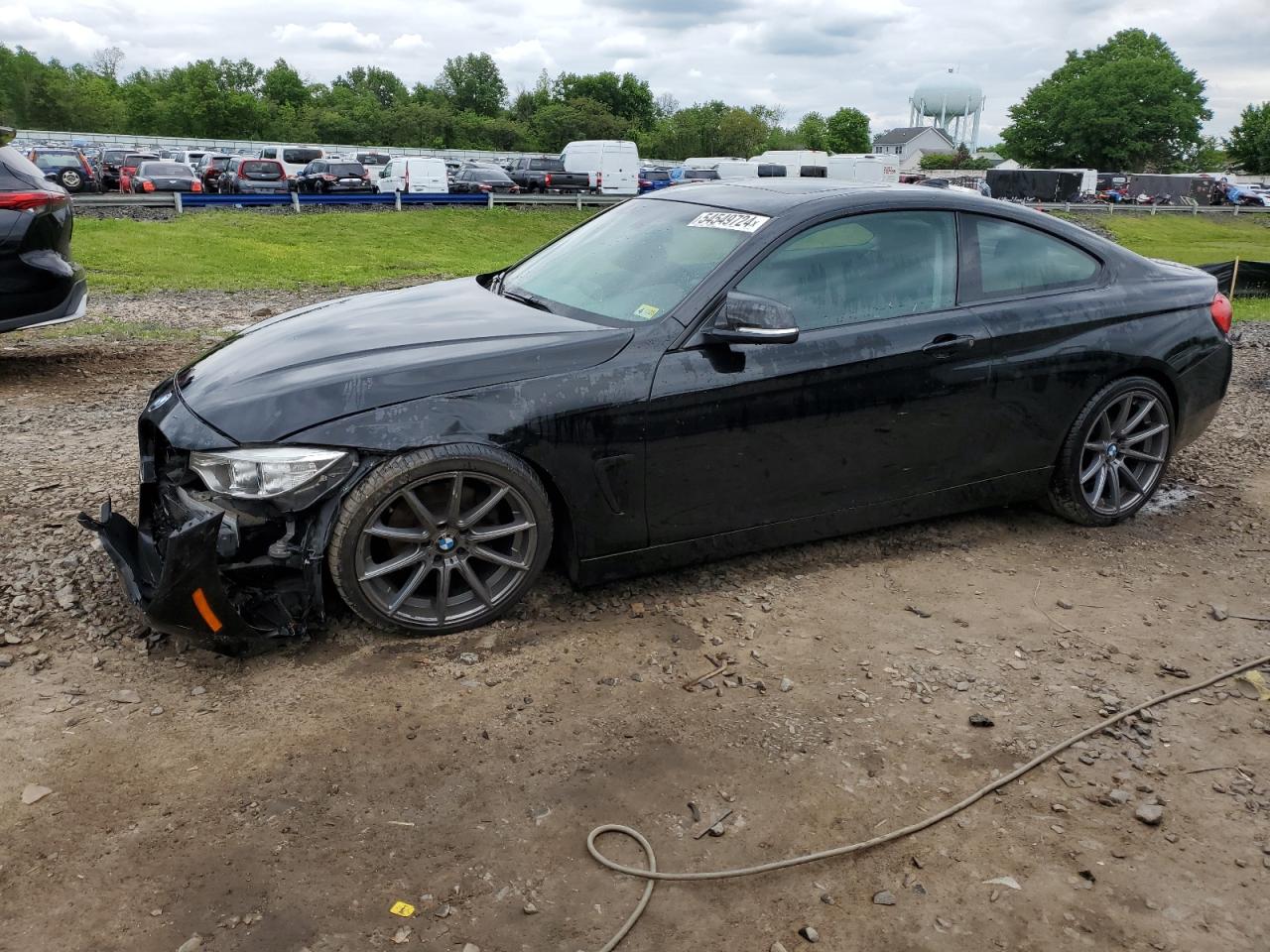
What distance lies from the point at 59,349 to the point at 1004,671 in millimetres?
8721

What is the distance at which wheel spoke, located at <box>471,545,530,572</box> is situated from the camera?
3766 mm

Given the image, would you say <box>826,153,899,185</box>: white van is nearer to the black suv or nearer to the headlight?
the black suv

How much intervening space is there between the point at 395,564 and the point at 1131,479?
3720 millimetres

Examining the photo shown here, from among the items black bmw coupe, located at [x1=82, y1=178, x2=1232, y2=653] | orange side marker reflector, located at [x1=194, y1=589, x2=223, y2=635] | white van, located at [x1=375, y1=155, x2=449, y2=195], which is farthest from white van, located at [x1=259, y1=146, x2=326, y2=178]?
orange side marker reflector, located at [x1=194, y1=589, x2=223, y2=635]

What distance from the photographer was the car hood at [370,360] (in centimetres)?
355

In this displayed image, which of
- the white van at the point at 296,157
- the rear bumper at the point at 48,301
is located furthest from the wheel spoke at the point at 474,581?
the white van at the point at 296,157

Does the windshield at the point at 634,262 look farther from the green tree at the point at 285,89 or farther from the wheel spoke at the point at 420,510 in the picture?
the green tree at the point at 285,89

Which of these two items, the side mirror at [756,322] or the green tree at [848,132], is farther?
→ the green tree at [848,132]

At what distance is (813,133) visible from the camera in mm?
119812

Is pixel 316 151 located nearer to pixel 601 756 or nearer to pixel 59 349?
pixel 59 349

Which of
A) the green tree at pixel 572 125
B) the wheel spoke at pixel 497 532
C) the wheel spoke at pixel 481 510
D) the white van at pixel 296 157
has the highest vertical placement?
the green tree at pixel 572 125

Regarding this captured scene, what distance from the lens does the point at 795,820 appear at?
9.57ft

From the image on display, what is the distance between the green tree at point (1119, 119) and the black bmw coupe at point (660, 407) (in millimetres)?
104424

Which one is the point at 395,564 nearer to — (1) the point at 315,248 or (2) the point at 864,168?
(1) the point at 315,248
